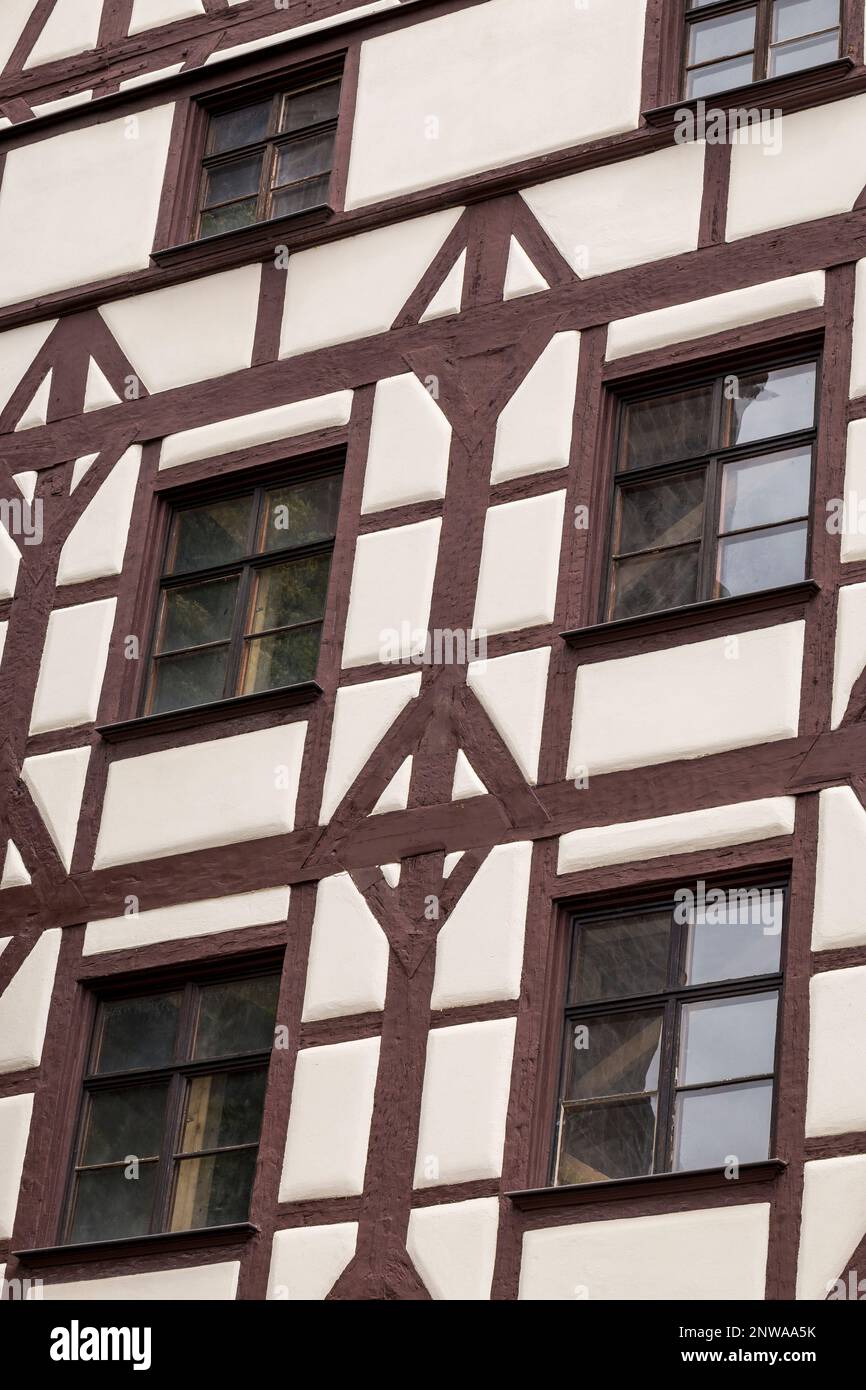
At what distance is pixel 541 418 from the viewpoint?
43.5 feet

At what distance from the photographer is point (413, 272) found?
1412cm

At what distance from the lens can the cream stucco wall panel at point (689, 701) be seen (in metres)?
11.9

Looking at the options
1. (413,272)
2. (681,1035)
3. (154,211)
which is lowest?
(681,1035)

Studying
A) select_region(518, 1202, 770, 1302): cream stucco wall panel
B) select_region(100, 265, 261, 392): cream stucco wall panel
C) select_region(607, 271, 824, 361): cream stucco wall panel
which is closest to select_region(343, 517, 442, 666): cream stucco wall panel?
select_region(607, 271, 824, 361): cream stucco wall panel

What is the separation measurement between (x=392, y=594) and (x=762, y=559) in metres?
1.82

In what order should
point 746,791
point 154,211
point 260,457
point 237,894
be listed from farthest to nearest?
point 154,211 < point 260,457 < point 237,894 < point 746,791

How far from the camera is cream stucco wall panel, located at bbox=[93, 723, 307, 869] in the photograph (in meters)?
13.0

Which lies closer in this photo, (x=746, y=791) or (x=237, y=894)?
(x=746, y=791)

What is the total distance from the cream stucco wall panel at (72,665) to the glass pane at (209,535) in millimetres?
442

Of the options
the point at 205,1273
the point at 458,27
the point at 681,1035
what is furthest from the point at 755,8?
the point at 205,1273

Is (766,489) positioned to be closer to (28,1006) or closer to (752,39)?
(752,39)
